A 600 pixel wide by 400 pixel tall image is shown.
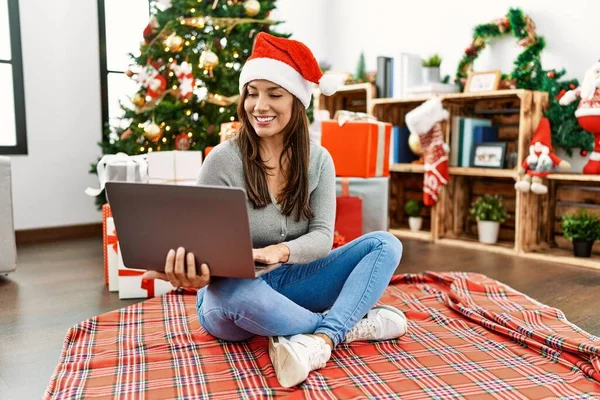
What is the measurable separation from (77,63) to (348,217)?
6.54 ft

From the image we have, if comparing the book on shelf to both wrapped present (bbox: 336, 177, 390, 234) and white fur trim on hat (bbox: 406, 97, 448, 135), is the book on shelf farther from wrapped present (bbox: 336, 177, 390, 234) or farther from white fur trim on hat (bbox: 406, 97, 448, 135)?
Result: wrapped present (bbox: 336, 177, 390, 234)

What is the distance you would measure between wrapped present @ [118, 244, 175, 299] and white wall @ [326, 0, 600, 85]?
7.86 ft

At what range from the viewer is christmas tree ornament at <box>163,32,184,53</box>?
2959mm

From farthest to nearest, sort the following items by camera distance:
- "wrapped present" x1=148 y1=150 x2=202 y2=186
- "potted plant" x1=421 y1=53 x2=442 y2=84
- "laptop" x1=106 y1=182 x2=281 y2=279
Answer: "potted plant" x1=421 y1=53 x2=442 y2=84, "wrapped present" x1=148 y1=150 x2=202 y2=186, "laptop" x1=106 y1=182 x2=281 y2=279

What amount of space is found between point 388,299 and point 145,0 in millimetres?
2808

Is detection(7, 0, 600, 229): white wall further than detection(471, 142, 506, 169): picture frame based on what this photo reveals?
No

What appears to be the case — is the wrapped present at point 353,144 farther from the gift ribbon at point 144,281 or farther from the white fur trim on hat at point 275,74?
the white fur trim on hat at point 275,74

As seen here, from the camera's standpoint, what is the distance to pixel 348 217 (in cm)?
268

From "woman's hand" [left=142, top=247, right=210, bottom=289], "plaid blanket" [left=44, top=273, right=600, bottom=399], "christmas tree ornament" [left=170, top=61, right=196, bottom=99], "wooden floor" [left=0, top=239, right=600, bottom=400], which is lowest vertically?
"wooden floor" [left=0, top=239, right=600, bottom=400]

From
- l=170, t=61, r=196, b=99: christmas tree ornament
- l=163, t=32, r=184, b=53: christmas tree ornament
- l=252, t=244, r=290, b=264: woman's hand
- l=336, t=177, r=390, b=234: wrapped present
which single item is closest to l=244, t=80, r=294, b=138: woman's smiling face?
l=252, t=244, r=290, b=264: woman's hand

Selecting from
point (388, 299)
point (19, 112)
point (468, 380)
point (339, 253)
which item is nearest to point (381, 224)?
point (388, 299)

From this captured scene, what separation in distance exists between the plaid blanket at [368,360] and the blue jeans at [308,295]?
100 mm

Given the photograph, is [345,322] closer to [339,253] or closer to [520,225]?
[339,253]

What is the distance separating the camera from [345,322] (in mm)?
1406
